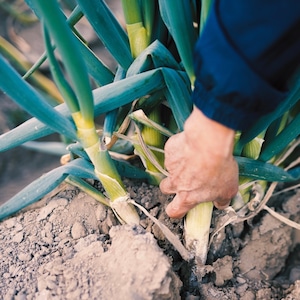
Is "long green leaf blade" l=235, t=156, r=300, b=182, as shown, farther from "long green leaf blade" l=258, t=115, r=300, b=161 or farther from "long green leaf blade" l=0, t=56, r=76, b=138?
"long green leaf blade" l=0, t=56, r=76, b=138

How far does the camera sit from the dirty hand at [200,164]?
61 cm

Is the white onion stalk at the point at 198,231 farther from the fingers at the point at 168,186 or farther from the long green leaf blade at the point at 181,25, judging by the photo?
the long green leaf blade at the point at 181,25

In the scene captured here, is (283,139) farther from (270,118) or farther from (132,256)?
(132,256)

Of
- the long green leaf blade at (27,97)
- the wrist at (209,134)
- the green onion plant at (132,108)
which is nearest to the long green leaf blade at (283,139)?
the green onion plant at (132,108)

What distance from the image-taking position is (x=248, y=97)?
0.57 metres

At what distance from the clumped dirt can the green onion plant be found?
41 mm

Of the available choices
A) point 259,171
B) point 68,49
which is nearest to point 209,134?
point 68,49

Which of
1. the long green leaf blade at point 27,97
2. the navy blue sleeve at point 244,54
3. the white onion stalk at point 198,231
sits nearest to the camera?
the navy blue sleeve at point 244,54

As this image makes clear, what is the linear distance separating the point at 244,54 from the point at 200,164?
0.16 meters

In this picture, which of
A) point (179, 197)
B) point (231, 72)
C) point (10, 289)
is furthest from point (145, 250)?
point (231, 72)

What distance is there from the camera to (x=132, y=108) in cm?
91

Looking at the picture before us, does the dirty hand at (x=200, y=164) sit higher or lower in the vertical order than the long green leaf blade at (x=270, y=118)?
higher

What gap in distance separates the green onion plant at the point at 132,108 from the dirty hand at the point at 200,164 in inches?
4.5

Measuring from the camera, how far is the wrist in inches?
23.7
